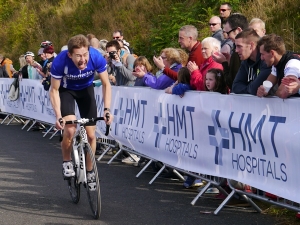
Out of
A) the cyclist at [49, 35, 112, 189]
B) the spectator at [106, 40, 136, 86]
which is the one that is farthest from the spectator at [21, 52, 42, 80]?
the cyclist at [49, 35, 112, 189]

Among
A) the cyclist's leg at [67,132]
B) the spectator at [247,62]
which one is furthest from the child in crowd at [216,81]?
the cyclist's leg at [67,132]

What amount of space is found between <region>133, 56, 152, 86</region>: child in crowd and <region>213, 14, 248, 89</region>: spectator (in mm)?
2009

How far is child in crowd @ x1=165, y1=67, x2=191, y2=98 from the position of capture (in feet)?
30.7

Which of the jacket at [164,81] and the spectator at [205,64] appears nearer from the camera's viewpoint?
the spectator at [205,64]

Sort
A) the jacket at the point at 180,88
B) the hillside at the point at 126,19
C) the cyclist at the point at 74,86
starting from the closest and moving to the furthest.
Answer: the cyclist at the point at 74,86, the jacket at the point at 180,88, the hillside at the point at 126,19

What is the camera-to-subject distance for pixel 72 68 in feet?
28.6

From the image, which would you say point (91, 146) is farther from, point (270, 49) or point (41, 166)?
point (41, 166)

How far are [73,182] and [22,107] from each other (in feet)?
37.1

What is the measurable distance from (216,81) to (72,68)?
1.85 meters

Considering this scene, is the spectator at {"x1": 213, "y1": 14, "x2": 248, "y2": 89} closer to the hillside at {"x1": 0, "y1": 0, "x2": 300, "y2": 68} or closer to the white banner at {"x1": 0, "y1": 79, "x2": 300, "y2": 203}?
the white banner at {"x1": 0, "y1": 79, "x2": 300, "y2": 203}

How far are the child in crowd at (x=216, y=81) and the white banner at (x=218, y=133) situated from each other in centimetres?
26

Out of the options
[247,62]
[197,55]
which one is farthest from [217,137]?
[197,55]

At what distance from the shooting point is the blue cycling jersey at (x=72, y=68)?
8.66 metres

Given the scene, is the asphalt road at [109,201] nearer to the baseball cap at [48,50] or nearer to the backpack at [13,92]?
the baseball cap at [48,50]
